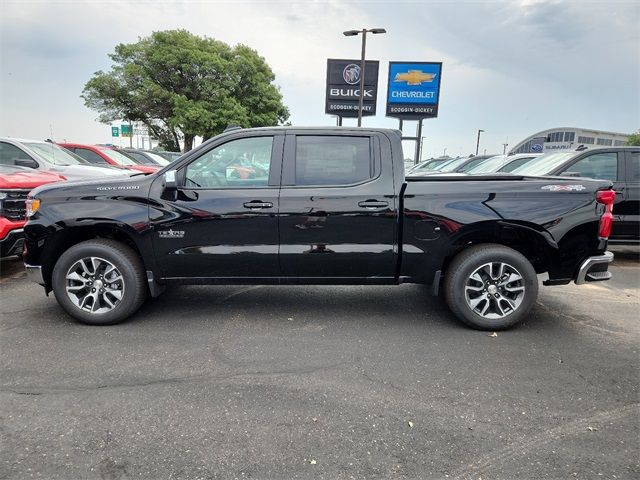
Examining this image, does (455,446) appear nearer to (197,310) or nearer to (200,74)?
(197,310)

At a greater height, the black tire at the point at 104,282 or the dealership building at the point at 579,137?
the dealership building at the point at 579,137

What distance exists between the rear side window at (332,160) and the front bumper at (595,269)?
2.18 m

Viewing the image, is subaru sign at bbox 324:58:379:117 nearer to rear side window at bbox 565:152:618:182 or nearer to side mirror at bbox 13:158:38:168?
rear side window at bbox 565:152:618:182

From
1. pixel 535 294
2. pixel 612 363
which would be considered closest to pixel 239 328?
pixel 535 294

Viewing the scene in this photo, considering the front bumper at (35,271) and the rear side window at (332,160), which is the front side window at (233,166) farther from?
the front bumper at (35,271)

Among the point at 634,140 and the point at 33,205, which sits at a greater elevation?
the point at 634,140

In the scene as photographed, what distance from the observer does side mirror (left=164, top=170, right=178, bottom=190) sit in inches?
156

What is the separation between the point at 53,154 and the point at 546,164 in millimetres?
9532

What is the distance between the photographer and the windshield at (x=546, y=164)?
7375 mm

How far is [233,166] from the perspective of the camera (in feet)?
13.5

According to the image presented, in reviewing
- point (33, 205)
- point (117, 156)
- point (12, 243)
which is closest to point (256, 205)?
point (33, 205)

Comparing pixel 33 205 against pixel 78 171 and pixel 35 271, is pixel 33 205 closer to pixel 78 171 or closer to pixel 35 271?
pixel 35 271

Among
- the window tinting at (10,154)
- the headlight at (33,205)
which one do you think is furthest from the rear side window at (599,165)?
the window tinting at (10,154)

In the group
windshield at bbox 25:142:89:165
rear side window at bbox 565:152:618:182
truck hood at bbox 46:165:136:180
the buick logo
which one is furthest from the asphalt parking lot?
the buick logo
